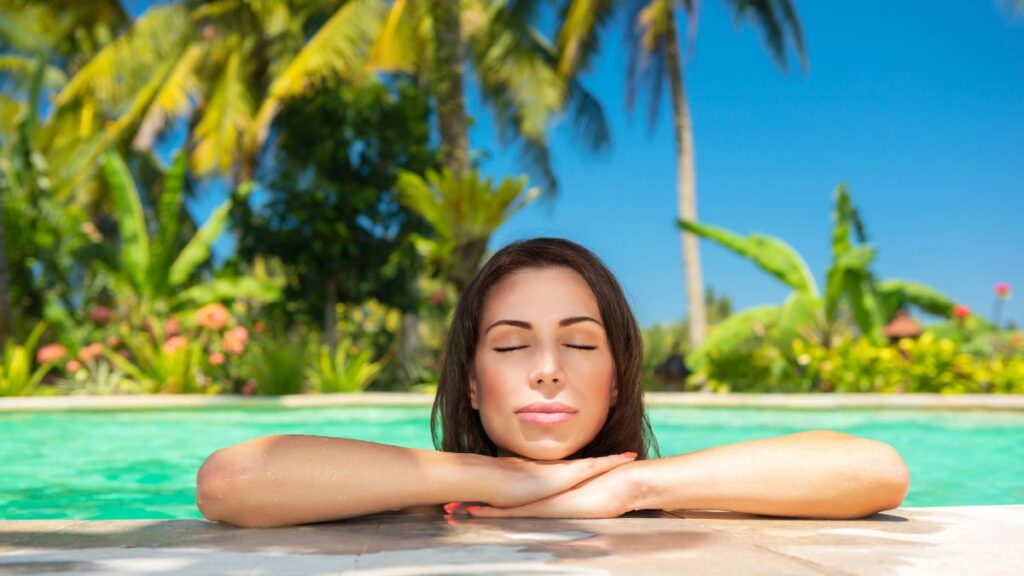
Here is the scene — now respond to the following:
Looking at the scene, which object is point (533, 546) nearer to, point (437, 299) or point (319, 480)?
point (319, 480)

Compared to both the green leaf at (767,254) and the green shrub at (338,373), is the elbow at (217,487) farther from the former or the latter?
the green leaf at (767,254)

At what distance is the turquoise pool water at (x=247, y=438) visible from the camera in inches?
195

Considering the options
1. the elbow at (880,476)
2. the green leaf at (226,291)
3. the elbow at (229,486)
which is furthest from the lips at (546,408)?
the green leaf at (226,291)

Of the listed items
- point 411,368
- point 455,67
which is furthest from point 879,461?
point 455,67

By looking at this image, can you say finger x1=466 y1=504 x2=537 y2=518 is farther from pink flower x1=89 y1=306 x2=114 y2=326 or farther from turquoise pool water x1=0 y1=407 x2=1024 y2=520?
pink flower x1=89 y1=306 x2=114 y2=326

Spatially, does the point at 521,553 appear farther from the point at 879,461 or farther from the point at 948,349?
the point at 948,349

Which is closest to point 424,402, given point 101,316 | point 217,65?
point 101,316

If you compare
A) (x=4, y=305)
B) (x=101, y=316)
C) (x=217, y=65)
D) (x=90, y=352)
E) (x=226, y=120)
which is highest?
(x=217, y=65)

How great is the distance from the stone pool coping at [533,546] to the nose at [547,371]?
329mm

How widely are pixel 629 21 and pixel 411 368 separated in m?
8.98

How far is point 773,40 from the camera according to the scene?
58.3 ft

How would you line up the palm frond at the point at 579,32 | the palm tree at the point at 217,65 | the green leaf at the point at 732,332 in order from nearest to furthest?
the green leaf at the point at 732,332 → the palm tree at the point at 217,65 → the palm frond at the point at 579,32

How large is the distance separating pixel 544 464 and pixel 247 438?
6187 millimetres

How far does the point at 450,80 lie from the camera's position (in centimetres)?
1485
